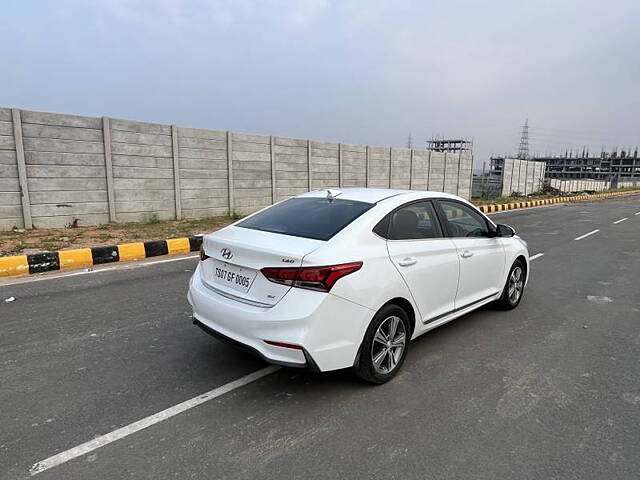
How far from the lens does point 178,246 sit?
887 centimetres

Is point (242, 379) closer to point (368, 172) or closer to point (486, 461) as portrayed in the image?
point (486, 461)

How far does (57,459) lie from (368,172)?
17725mm

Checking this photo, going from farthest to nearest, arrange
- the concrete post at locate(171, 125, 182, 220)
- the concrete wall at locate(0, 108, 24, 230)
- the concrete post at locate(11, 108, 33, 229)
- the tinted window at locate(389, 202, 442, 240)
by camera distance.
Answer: the concrete post at locate(171, 125, 182, 220) < the concrete post at locate(11, 108, 33, 229) < the concrete wall at locate(0, 108, 24, 230) < the tinted window at locate(389, 202, 442, 240)

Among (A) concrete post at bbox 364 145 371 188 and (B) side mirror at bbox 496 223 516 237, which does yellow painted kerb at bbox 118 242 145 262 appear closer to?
(B) side mirror at bbox 496 223 516 237

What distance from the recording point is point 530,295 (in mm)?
5984

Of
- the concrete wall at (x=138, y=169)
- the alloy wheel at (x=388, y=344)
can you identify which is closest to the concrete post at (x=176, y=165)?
the concrete wall at (x=138, y=169)

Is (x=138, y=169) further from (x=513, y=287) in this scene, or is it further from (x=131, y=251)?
(x=513, y=287)

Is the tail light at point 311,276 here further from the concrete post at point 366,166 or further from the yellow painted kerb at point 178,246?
the concrete post at point 366,166

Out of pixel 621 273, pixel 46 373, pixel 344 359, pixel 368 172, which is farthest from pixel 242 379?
pixel 368 172

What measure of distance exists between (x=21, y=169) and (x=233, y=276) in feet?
28.7

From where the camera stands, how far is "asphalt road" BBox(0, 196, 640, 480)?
247cm

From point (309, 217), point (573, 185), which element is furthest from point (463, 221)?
point (573, 185)

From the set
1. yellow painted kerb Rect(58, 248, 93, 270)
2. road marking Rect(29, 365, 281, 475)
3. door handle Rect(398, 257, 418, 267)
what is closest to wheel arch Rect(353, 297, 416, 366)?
door handle Rect(398, 257, 418, 267)

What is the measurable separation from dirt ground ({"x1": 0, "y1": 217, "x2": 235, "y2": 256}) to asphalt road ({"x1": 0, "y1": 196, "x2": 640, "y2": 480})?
3386 mm
